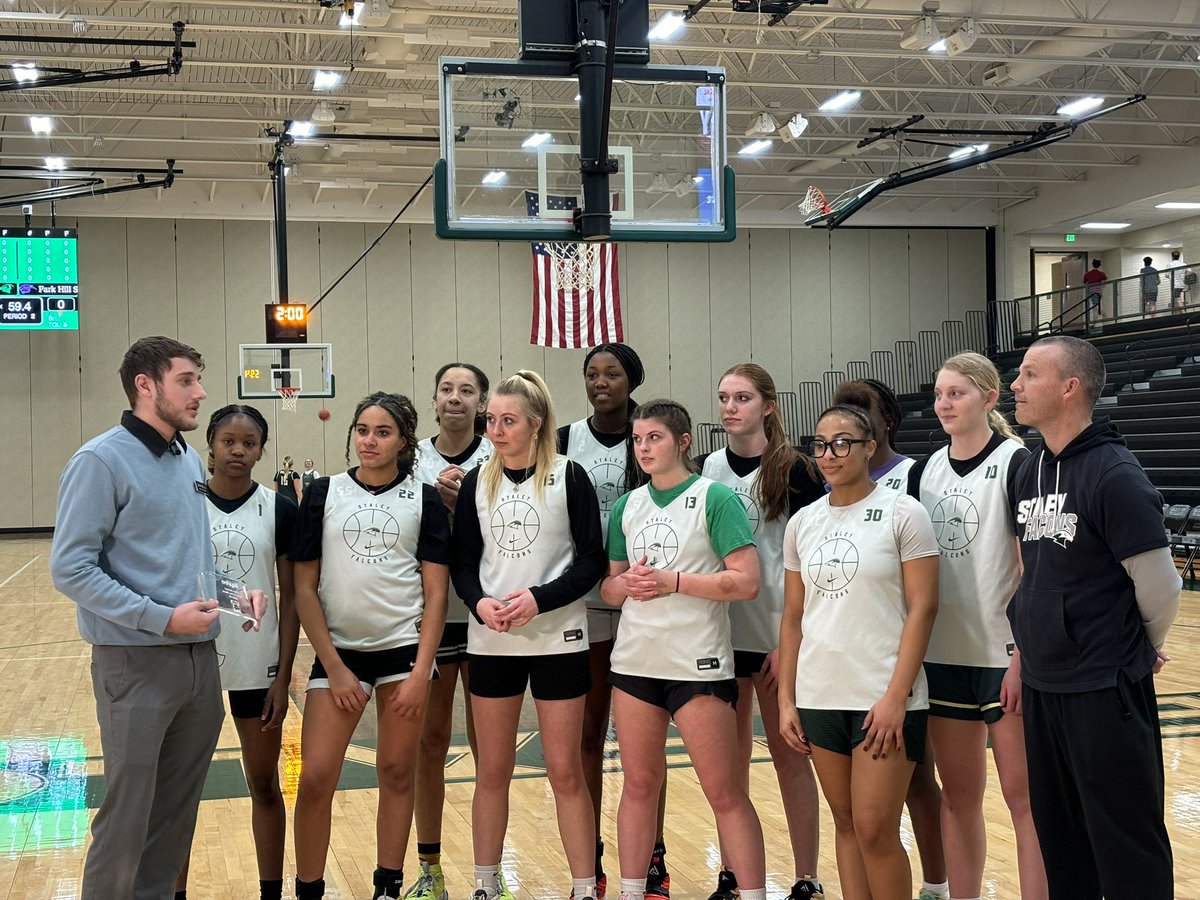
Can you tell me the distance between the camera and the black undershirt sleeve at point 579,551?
3562mm

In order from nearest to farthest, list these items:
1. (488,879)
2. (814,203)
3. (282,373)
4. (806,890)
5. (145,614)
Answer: (145,614)
(488,879)
(806,890)
(814,203)
(282,373)

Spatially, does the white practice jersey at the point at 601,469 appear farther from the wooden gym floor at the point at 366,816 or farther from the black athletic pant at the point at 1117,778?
the black athletic pant at the point at 1117,778

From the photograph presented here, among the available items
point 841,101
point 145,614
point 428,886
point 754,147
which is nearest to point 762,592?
point 428,886

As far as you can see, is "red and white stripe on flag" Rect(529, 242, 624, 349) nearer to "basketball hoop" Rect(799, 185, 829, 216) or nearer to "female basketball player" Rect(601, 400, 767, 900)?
"basketball hoop" Rect(799, 185, 829, 216)

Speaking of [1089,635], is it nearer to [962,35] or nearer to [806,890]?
[806,890]

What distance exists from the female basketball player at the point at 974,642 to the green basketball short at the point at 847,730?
21 cm

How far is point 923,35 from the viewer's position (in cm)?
1251

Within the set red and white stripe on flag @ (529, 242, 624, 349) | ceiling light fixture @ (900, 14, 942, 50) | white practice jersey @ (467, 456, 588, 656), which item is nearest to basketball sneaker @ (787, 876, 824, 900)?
white practice jersey @ (467, 456, 588, 656)

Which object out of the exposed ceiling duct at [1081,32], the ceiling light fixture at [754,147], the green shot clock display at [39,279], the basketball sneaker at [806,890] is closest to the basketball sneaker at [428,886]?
the basketball sneaker at [806,890]

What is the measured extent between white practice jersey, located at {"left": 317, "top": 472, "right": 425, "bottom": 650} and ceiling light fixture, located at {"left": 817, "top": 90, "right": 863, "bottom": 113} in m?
13.3

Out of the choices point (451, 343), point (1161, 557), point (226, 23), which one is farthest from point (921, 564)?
point (451, 343)

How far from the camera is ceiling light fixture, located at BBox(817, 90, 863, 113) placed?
609 inches

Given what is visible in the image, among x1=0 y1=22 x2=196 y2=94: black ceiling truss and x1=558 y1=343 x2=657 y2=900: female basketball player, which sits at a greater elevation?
x1=0 y1=22 x2=196 y2=94: black ceiling truss

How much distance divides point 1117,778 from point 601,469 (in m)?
1.97
